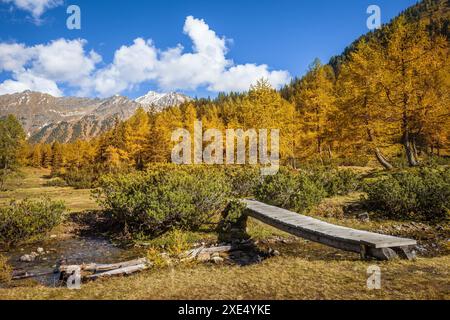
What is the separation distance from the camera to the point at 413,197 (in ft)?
48.7

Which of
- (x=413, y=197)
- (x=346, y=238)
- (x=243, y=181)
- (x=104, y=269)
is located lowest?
(x=104, y=269)

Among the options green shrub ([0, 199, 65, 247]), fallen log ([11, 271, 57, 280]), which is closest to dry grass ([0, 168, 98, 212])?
green shrub ([0, 199, 65, 247])

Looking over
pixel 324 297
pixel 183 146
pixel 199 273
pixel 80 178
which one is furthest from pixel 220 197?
pixel 80 178

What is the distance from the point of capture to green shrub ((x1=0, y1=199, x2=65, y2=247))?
43.4 ft

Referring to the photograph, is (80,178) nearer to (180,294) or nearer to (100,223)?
(100,223)

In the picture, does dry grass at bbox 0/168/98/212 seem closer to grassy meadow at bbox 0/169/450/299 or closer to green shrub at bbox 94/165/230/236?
green shrub at bbox 94/165/230/236

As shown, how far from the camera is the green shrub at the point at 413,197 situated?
47.8 ft

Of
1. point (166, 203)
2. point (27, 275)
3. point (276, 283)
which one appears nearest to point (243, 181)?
point (166, 203)

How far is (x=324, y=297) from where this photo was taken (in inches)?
220

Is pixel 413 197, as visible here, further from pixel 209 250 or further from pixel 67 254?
pixel 67 254

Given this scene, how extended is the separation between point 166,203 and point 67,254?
13.2ft

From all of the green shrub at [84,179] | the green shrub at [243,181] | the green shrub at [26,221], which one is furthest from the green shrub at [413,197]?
the green shrub at [84,179]

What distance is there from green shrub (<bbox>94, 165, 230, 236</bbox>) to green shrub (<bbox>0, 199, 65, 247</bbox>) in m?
2.36
